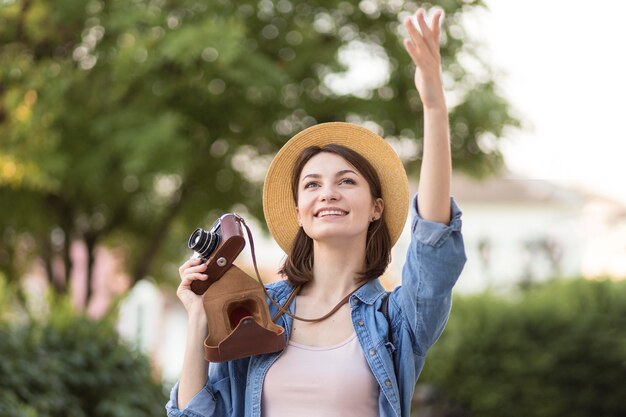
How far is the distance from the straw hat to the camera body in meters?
0.25

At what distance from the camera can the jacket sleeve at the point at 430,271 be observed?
8.11 ft

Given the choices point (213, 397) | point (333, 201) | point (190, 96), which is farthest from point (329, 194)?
point (190, 96)

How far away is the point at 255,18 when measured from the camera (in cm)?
1048

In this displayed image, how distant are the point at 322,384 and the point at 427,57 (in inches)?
33.7

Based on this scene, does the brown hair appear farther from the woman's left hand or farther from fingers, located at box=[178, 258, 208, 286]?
the woman's left hand

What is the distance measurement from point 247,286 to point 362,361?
1.26 feet

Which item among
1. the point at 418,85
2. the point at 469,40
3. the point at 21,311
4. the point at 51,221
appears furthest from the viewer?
the point at 51,221

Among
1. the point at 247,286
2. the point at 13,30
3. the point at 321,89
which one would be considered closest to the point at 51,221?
the point at 13,30

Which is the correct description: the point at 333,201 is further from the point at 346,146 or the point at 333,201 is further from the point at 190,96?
the point at 190,96

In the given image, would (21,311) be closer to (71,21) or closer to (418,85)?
(71,21)

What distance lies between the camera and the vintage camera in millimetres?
2658

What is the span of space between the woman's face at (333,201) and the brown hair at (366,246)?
2 centimetres

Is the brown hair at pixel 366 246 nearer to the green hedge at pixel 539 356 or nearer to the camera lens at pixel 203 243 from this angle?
the camera lens at pixel 203 243

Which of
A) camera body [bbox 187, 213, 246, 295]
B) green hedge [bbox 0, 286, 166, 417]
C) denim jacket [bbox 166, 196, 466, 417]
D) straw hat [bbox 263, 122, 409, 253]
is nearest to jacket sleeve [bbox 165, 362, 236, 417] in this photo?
denim jacket [bbox 166, 196, 466, 417]
